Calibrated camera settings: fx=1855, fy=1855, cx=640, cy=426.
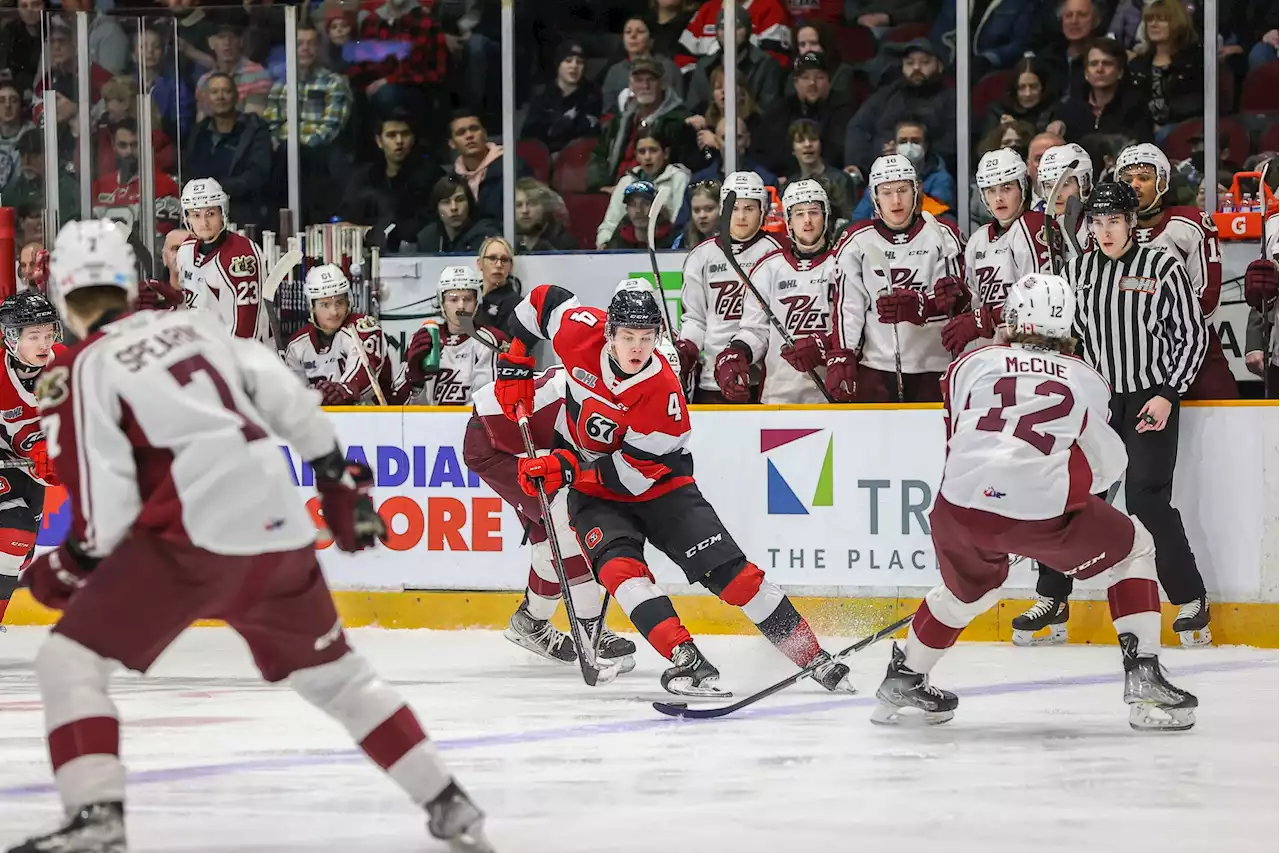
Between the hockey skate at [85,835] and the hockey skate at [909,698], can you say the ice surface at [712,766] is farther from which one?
the hockey skate at [85,835]

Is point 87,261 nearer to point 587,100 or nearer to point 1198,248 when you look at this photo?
point 1198,248

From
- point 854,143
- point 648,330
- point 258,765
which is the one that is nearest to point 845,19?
point 854,143

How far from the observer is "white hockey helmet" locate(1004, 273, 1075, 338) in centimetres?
453

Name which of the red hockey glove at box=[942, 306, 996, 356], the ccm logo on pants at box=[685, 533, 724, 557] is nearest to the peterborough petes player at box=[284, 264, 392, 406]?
the red hockey glove at box=[942, 306, 996, 356]

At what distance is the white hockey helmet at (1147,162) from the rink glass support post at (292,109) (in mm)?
4001

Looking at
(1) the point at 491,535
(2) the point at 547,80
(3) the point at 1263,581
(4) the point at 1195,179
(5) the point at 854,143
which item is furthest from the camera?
(2) the point at 547,80

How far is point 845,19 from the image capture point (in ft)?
27.5

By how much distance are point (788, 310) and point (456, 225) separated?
6.85ft

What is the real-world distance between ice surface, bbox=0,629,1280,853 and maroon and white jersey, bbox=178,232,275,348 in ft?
7.10

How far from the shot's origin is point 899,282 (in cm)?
675

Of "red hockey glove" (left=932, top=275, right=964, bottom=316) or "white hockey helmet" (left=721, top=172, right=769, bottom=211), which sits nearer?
"red hockey glove" (left=932, top=275, right=964, bottom=316)

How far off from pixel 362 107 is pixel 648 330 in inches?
161

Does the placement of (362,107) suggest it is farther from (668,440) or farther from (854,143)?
(668,440)

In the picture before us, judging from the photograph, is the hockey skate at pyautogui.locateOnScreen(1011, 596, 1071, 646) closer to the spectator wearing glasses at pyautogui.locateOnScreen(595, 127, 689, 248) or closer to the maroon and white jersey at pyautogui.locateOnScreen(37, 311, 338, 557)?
the spectator wearing glasses at pyautogui.locateOnScreen(595, 127, 689, 248)
